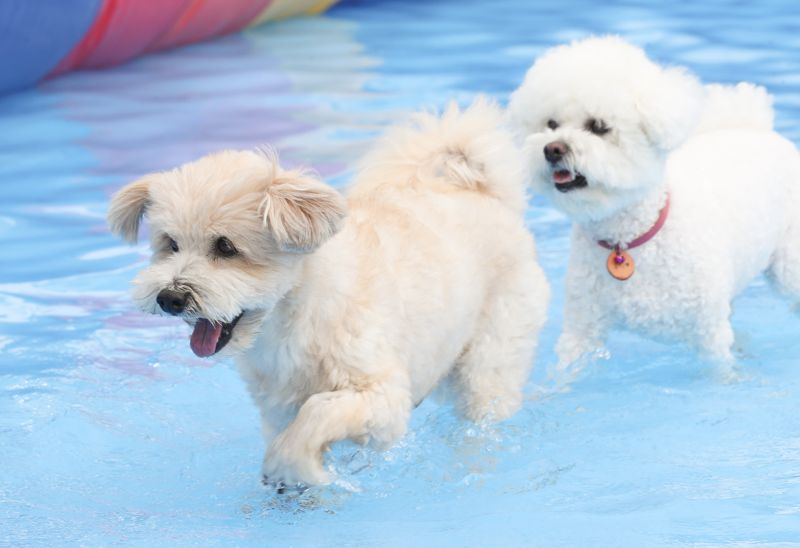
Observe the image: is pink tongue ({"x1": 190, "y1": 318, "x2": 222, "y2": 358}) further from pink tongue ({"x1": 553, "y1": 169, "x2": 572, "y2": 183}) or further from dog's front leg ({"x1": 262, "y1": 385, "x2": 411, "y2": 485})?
pink tongue ({"x1": 553, "y1": 169, "x2": 572, "y2": 183})

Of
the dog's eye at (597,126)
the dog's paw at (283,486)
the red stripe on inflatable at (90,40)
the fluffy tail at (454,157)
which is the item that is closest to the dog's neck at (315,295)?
the dog's paw at (283,486)

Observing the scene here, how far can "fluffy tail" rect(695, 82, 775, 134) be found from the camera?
4.91 metres

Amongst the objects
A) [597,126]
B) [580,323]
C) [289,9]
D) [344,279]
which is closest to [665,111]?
[597,126]

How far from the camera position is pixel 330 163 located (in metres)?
6.62

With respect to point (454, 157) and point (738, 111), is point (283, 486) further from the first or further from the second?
point (738, 111)

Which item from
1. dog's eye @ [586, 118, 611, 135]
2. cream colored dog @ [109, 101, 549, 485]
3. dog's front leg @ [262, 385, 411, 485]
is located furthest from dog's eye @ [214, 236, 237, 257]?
dog's eye @ [586, 118, 611, 135]

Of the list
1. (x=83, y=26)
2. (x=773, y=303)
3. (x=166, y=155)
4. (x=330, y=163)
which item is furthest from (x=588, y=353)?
(x=83, y=26)

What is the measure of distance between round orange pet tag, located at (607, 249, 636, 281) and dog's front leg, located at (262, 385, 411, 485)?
1222 mm

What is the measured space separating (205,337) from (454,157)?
1.20 meters

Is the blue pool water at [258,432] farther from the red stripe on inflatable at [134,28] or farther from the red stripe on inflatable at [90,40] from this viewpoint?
the red stripe on inflatable at [134,28]

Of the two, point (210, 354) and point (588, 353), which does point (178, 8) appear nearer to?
point (588, 353)

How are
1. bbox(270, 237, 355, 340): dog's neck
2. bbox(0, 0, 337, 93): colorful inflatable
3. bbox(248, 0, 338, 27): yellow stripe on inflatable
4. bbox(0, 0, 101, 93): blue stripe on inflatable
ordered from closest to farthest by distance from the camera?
bbox(270, 237, 355, 340): dog's neck < bbox(0, 0, 101, 93): blue stripe on inflatable < bbox(0, 0, 337, 93): colorful inflatable < bbox(248, 0, 338, 27): yellow stripe on inflatable

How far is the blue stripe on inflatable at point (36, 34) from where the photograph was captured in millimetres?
7332

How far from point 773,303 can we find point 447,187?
6.11ft
